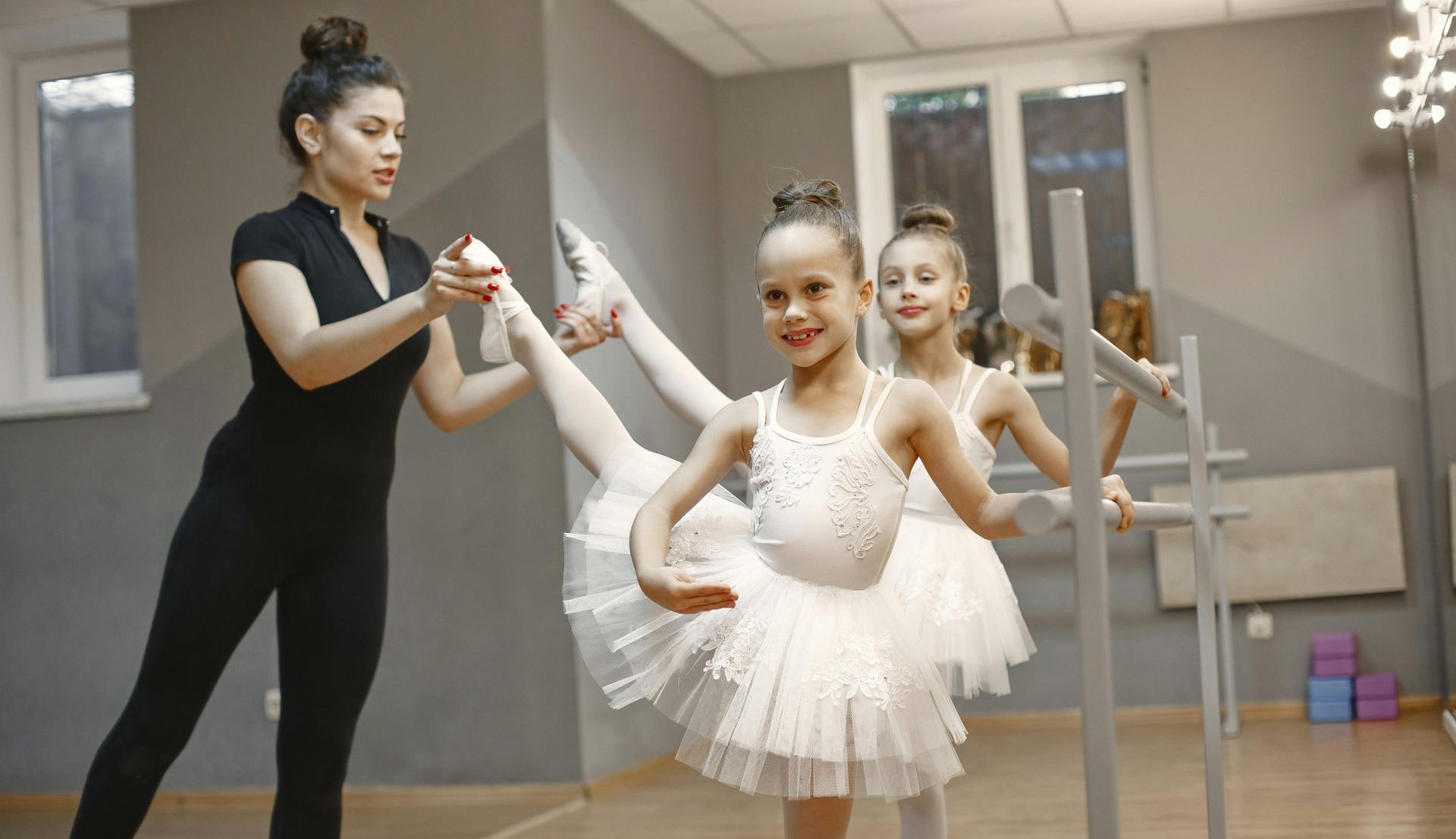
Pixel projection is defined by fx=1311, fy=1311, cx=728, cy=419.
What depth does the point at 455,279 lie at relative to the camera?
176cm

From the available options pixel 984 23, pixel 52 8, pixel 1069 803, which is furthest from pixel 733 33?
pixel 1069 803

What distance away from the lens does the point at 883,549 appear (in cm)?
155

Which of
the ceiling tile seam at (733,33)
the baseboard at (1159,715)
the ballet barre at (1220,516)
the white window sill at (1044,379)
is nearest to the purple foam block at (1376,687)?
the baseboard at (1159,715)

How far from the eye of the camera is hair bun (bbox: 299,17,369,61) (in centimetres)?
212

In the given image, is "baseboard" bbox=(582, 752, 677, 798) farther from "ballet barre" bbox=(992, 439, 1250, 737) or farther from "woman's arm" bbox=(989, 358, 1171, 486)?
"woman's arm" bbox=(989, 358, 1171, 486)

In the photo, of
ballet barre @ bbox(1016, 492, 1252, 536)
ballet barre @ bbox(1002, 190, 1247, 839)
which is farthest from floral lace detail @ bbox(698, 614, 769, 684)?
ballet barre @ bbox(1002, 190, 1247, 839)

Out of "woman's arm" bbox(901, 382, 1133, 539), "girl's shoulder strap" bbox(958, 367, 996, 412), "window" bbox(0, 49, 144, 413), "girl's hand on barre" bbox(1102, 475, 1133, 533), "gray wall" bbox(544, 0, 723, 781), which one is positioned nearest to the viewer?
"girl's hand on barre" bbox(1102, 475, 1133, 533)

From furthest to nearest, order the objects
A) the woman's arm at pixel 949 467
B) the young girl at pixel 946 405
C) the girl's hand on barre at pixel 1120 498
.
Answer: the young girl at pixel 946 405, the woman's arm at pixel 949 467, the girl's hand on barre at pixel 1120 498

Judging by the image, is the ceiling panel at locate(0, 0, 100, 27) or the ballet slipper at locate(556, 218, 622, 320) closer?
the ballet slipper at locate(556, 218, 622, 320)

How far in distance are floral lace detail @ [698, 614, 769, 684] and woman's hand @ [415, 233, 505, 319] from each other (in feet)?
1.88

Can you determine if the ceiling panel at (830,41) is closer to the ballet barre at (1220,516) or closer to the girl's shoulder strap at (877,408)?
the ballet barre at (1220,516)

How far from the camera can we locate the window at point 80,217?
14.4 feet

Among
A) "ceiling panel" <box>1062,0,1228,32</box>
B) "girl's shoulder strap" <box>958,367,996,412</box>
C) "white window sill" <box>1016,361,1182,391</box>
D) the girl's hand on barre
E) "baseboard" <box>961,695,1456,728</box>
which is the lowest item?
"baseboard" <box>961,695,1456,728</box>

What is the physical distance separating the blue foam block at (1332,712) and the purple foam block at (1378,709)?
0.03m
